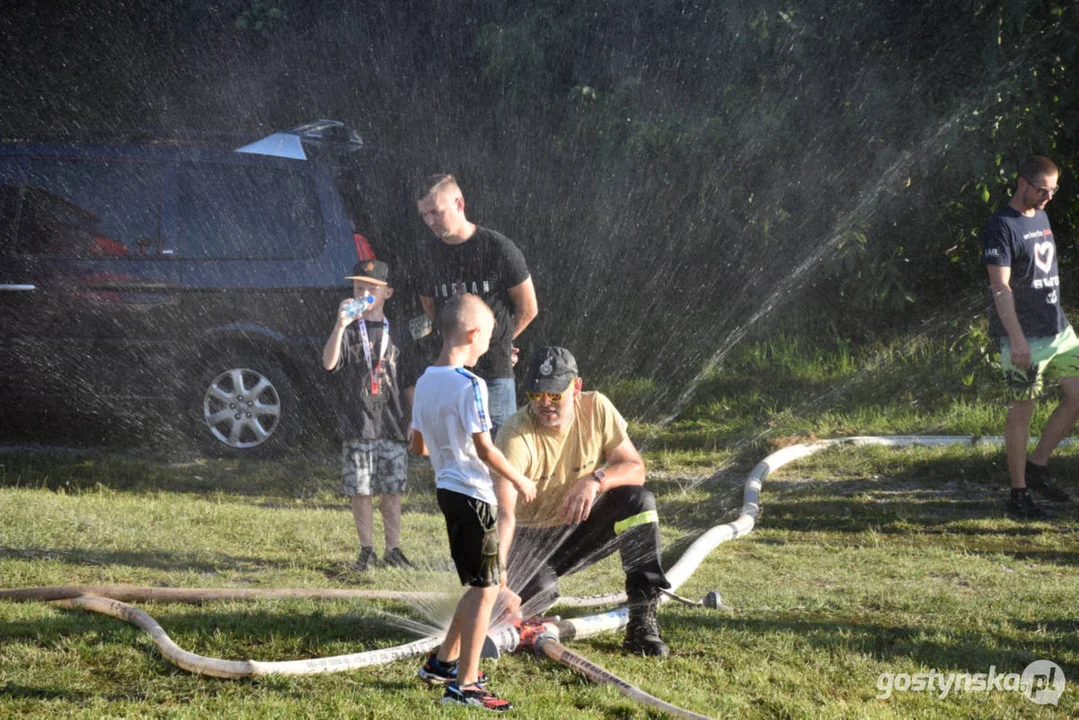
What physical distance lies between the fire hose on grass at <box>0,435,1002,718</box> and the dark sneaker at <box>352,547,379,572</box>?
2.21ft

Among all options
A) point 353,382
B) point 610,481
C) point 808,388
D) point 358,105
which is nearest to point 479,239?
point 353,382

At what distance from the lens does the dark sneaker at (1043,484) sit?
7.05 meters

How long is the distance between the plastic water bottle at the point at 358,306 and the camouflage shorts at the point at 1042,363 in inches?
148

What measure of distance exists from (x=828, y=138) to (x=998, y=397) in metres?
2.68

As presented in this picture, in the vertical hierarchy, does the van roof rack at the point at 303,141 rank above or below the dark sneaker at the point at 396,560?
above

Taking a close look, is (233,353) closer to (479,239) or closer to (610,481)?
(479,239)

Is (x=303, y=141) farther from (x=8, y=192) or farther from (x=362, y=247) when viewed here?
(x=8, y=192)

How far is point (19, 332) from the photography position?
26.0 feet

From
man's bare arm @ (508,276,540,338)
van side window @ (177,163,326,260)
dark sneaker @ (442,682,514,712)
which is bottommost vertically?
dark sneaker @ (442,682,514,712)

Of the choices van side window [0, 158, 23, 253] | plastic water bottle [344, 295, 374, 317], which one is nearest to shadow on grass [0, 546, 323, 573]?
plastic water bottle [344, 295, 374, 317]

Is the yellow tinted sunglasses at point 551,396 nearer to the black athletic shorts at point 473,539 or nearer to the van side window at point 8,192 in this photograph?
the black athletic shorts at point 473,539

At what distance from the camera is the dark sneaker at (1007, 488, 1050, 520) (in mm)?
6723

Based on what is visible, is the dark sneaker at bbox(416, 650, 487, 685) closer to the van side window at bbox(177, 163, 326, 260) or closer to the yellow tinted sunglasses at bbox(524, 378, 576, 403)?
the yellow tinted sunglasses at bbox(524, 378, 576, 403)

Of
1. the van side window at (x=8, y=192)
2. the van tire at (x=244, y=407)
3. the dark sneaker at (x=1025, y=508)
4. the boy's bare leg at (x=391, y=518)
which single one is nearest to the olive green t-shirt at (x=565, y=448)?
the boy's bare leg at (x=391, y=518)
